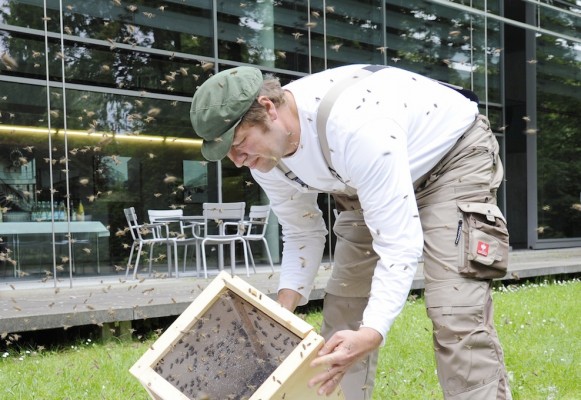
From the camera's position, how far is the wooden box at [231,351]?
2.15 m

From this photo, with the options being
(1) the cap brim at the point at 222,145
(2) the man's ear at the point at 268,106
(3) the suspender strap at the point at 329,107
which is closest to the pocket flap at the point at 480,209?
(3) the suspender strap at the point at 329,107

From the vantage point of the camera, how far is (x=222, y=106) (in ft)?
7.70

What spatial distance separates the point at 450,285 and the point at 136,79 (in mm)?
8690

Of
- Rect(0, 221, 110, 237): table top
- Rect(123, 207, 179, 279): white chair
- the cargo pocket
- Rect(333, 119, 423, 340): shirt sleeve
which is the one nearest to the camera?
Rect(333, 119, 423, 340): shirt sleeve

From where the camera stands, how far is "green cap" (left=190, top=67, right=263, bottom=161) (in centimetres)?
235

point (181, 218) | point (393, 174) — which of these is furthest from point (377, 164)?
point (181, 218)

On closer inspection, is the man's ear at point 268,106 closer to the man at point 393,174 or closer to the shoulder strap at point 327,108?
the man at point 393,174

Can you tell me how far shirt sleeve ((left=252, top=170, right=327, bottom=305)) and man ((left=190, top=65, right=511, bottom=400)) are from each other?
0.04ft

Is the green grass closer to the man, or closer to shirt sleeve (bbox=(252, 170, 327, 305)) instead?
shirt sleeve (bbox=(252, 170, 327, 305))

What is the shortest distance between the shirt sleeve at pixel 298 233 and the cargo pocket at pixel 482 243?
0.67 metres

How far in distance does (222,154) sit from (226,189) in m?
8.95

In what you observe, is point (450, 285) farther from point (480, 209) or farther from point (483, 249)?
point (480, 209)

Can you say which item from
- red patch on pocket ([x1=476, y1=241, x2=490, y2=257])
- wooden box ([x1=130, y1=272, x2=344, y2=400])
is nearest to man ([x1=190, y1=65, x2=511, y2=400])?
red patch on pocket ([x1=476, y1=241, x2=490, y2=257])

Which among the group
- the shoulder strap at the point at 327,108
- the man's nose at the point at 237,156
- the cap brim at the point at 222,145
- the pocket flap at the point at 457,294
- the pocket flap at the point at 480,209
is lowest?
the pocket flap at the point at 457,294
